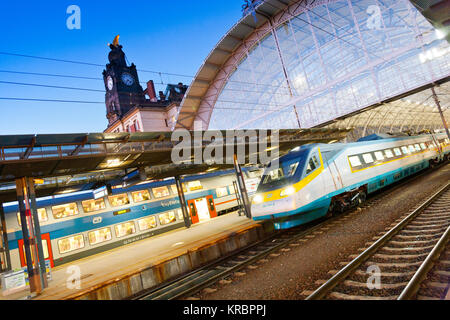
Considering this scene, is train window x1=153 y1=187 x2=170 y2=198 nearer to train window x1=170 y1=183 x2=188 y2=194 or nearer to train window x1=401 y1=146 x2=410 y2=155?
train window x1=170 y1=183 x2=188 y2=194

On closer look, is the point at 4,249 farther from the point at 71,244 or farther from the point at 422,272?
the point at 422,272

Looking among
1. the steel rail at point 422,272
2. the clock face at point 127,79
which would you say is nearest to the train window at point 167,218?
the steel rail at point 422,272

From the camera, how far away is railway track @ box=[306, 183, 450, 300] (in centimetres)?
395

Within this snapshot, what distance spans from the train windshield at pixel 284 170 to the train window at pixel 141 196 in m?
9.10

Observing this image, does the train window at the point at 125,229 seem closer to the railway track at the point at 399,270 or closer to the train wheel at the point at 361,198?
the train wheel at the point at 361,198

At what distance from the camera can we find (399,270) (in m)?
4.73

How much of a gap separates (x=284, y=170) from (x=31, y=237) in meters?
9.05

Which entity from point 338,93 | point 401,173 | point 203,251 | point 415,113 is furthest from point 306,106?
point 415,113

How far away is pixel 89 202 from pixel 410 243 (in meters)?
14.2

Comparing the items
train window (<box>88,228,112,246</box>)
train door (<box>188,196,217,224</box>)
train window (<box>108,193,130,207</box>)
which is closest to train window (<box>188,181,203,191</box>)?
train door (<box>188,196,217,224</box>)

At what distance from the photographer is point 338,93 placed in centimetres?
2633

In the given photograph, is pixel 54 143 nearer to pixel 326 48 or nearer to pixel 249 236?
pixel 249 236

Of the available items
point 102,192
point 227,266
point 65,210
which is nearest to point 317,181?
point 227,266

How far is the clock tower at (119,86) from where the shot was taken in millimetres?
48938
